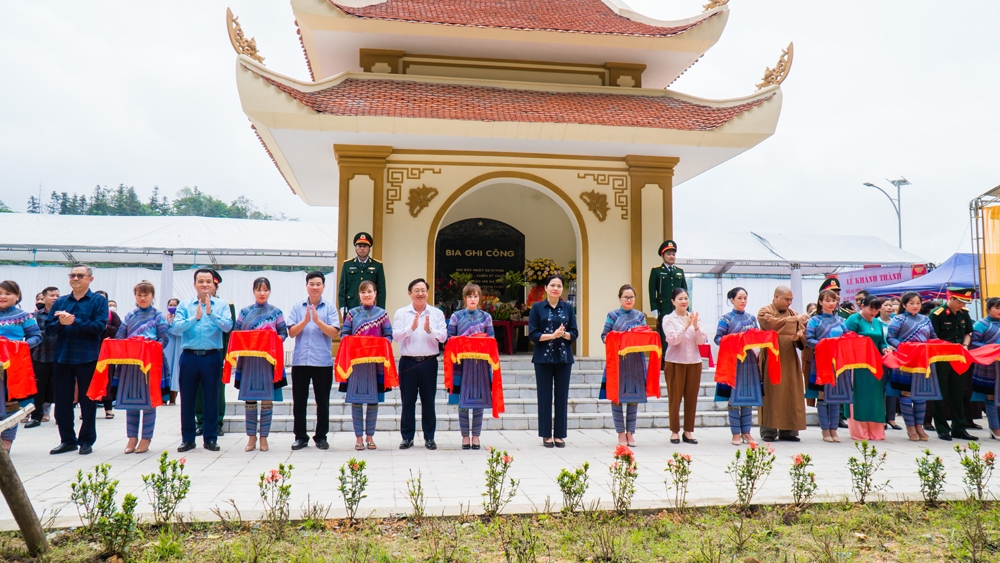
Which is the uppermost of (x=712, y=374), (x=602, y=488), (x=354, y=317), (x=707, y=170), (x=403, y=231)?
(x=707, y=170)

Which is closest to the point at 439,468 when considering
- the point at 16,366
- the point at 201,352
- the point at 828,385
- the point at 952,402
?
the point at 201,352

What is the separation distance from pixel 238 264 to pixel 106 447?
13243 millimetres

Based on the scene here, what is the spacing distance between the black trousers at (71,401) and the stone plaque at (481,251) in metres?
6.57

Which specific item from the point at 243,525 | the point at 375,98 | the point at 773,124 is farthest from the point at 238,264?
the point at 243,525

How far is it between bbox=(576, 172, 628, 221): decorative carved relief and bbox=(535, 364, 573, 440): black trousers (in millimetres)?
4549

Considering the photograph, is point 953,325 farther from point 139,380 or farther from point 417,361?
point 139,380

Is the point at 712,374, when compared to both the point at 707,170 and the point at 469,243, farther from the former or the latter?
the point at 469,243

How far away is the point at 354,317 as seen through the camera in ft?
21.3

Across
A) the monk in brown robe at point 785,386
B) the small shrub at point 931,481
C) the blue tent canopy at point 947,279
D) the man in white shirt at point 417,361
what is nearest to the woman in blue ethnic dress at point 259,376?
the man in white shirt at point 417,361

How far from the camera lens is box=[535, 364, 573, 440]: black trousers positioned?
6.58 meters

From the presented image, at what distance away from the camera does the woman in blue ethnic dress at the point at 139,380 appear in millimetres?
5961

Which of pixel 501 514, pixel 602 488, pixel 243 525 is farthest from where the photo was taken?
pixel 602 488

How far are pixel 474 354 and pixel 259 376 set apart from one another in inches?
79.1

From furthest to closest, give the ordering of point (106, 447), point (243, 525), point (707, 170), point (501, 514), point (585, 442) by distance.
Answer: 1. point (707, 170)
2. point (585, 442)
3. point (106, 447)
4. point (501, 514)
5. point (243, 525)
